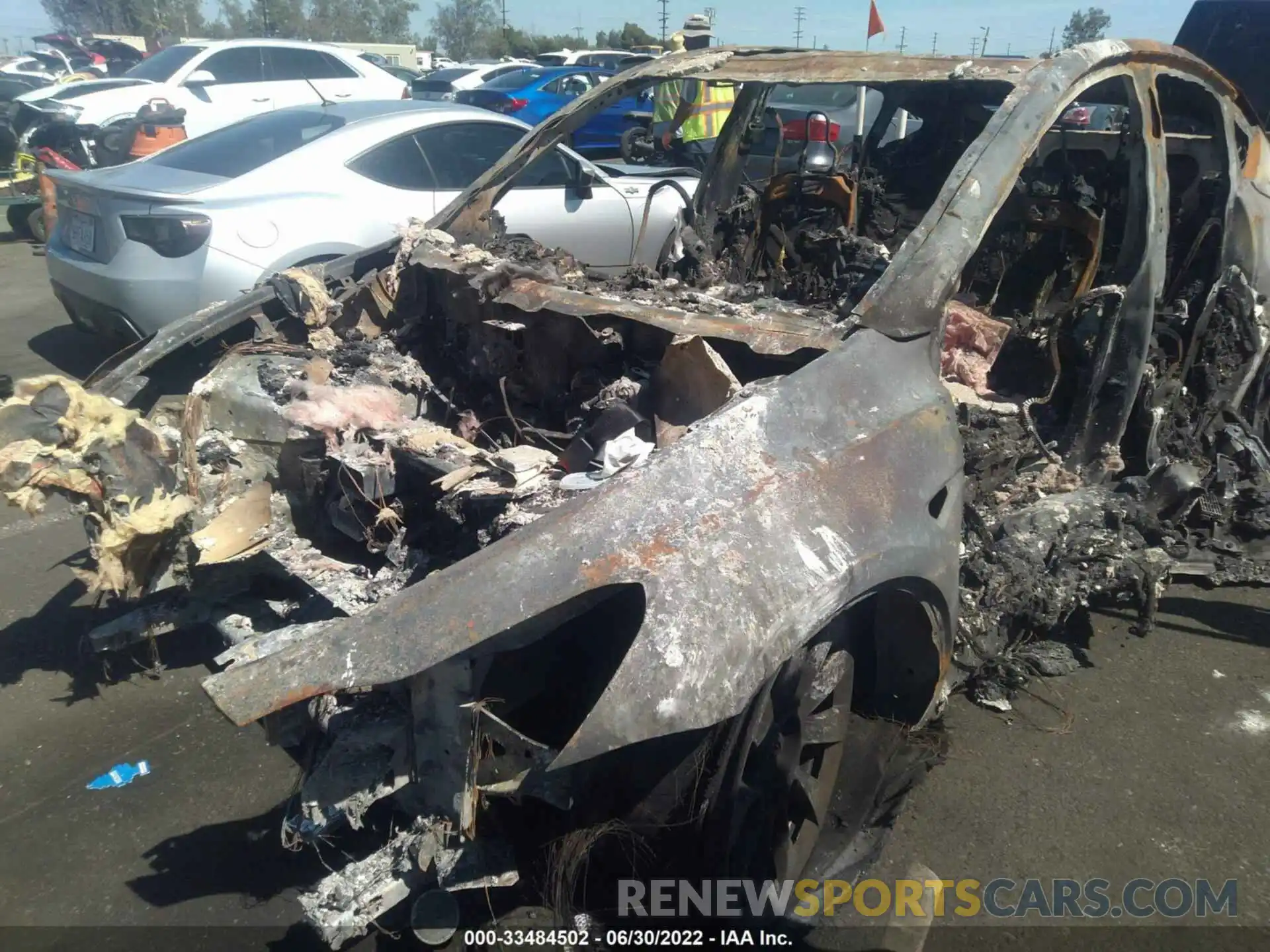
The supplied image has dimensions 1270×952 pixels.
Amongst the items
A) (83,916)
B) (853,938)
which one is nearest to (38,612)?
(83,916)

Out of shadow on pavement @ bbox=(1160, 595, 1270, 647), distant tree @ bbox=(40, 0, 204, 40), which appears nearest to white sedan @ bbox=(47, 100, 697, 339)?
shadow on pavement @ bbox=(1160, 595, 1270, 647)

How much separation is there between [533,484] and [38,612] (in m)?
2.42

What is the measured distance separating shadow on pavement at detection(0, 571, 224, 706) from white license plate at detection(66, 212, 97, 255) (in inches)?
117

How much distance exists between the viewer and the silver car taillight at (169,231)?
538 cm

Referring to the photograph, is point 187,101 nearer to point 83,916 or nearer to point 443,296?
point 443,296

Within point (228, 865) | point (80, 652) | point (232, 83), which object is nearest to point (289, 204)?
point (80, 652)

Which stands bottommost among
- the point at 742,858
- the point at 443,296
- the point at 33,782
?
the point at 33,782

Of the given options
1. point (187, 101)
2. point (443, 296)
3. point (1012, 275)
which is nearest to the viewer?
point (443, 296)

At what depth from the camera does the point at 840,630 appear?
2152mm

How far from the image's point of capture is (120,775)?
2.77m

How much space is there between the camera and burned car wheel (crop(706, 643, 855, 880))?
75.9 inches

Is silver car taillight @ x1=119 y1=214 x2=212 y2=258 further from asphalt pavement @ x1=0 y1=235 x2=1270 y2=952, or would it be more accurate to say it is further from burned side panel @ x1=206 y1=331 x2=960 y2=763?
burned side panel @ x1=206 y1=331 x2=960 y2=763

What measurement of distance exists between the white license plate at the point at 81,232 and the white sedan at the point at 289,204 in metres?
0.01

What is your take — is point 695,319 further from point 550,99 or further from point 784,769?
point 550,99
